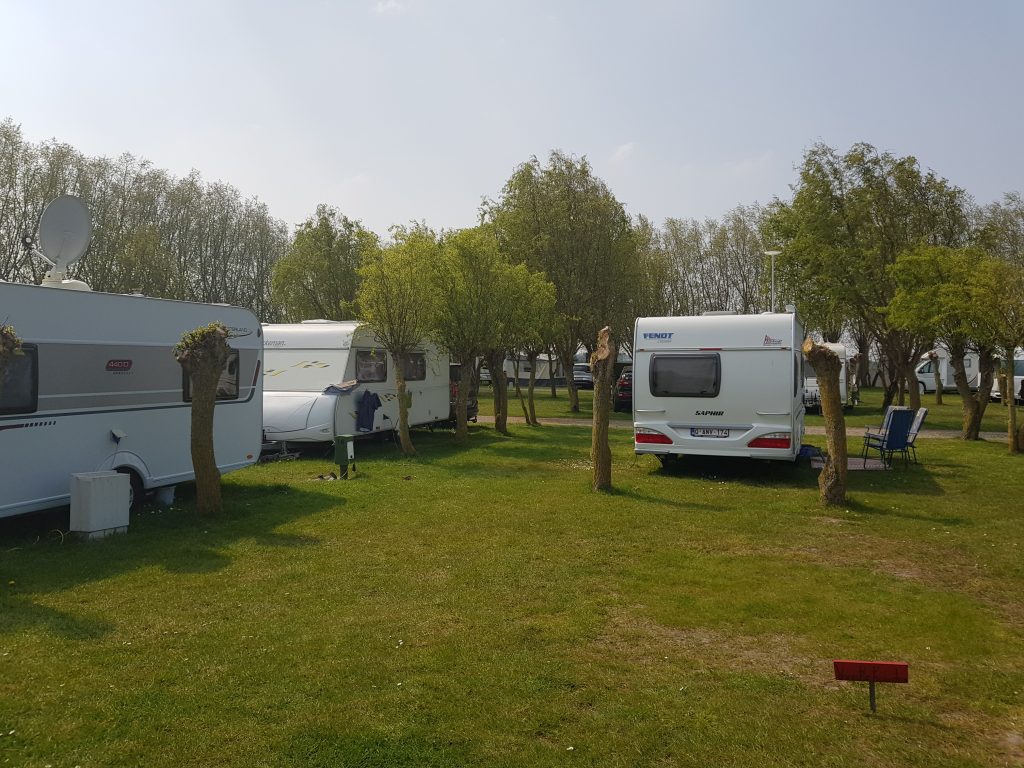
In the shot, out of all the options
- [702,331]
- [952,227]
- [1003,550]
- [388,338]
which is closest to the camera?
[1003,550]

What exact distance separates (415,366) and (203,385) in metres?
9.19

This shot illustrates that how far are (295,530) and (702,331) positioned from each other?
23.1 feet

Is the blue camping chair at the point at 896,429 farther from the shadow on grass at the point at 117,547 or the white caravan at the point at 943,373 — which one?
the white caravan at the point at 943,373

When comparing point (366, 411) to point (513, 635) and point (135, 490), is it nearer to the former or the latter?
point (135, 490)

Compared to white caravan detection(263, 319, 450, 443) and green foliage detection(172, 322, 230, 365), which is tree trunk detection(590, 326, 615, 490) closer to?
green foliage detection(172, 322, 230, 365)

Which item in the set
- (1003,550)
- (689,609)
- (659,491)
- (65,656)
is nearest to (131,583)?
(65,656)

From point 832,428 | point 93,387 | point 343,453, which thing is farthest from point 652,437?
point 93,387

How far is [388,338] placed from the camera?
51.5 feet

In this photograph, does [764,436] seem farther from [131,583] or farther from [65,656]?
[65,656]

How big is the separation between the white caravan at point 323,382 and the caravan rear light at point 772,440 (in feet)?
24.5

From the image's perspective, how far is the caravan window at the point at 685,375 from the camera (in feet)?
40.4

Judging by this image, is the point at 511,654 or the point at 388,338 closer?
the point at 511,654

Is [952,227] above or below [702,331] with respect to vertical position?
above

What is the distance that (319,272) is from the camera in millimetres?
36125
